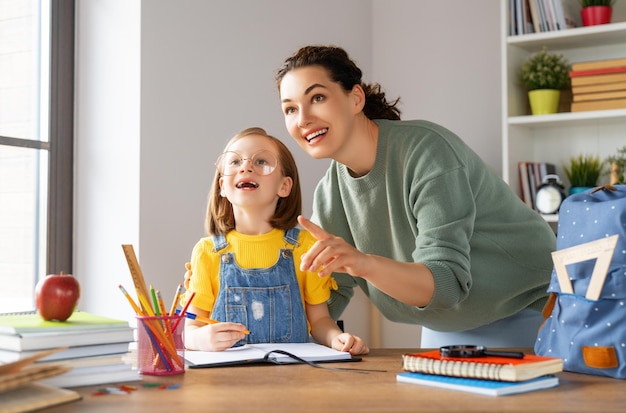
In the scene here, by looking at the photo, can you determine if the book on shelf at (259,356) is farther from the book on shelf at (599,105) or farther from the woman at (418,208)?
the book on shelf at (599,105)

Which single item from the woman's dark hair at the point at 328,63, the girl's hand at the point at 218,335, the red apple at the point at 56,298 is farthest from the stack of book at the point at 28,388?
the woman's dark hair at the point at 328,63

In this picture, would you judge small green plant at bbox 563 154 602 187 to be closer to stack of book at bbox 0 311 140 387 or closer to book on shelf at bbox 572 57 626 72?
book on shelf at bbox 572 57 626 72

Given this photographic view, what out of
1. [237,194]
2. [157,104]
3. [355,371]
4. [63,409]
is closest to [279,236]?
[237,194]

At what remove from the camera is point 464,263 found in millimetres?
1499

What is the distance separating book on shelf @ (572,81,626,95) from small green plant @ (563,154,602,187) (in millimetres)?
276

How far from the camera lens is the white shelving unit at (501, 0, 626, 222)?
319cm

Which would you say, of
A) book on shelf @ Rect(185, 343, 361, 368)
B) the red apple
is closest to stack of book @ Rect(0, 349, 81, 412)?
Result: the red apple

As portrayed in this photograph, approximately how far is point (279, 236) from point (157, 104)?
1001mm

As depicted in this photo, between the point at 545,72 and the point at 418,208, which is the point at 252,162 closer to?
the point at 418,208

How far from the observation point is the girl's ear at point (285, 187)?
171 centimetres

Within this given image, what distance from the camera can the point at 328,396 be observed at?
3.43 ft

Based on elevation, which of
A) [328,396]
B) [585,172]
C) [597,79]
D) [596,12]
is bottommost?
[328,396]

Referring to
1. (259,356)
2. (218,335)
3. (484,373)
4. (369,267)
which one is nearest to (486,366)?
(484,373)

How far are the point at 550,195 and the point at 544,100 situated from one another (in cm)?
40
